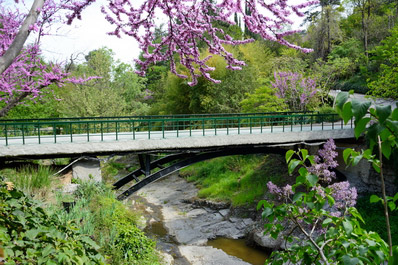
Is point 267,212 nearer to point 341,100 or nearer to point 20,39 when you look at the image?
point 341,100

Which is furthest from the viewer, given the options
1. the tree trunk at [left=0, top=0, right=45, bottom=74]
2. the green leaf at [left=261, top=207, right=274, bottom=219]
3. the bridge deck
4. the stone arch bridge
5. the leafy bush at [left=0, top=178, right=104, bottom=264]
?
the stone arch bridge

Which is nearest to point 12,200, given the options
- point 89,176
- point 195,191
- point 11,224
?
point 11,224

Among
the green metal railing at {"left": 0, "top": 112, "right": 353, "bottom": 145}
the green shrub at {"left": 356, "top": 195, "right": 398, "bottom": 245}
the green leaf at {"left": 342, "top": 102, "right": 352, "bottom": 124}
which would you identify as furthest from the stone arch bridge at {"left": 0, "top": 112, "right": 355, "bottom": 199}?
the green leaf at {"left": 342, "top": 102, "right": 352, "bottom": 124}

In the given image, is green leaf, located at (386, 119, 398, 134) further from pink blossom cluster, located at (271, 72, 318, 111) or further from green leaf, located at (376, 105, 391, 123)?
pink blossom cluster, located at (271, 72, 318, 111)

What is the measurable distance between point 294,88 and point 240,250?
9887 millimetres

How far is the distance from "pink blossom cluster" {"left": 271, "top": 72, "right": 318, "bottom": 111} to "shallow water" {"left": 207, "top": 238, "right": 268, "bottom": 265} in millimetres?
8895

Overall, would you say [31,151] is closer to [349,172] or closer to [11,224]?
[11,224]

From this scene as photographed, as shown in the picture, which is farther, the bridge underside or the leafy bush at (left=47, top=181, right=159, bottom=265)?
the bridge underside

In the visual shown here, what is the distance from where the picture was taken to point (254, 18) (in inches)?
173

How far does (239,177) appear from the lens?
18.6 metres

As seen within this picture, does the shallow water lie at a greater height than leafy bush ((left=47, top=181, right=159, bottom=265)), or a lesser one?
lesser

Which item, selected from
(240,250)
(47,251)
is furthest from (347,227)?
(240,250)

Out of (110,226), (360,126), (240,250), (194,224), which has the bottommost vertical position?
(240,250)

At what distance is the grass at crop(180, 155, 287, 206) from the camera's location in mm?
16352
